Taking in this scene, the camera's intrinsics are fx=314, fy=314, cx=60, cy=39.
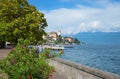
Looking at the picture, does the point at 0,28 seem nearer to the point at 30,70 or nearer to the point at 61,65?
the point at 61,65

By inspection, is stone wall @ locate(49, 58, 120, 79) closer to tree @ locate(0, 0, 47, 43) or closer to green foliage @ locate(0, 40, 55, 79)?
green foliage @ locate(0, 40, 55, 79)

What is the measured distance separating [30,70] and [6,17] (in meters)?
50.3

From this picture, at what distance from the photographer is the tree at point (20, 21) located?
54438 millimetres

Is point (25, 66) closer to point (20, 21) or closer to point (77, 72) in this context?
point (77, 72)

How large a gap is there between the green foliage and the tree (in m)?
42.5

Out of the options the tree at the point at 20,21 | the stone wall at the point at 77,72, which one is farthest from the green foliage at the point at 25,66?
the tree at the point at 20,21

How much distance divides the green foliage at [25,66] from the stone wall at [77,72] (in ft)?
4.87

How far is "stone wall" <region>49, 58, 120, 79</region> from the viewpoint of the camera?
949 cm

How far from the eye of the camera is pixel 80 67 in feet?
38.3

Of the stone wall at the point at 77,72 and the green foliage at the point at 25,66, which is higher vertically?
the green foliage at the point at 25,66

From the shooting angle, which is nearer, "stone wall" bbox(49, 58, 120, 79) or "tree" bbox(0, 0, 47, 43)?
"stone wall" bbox(49, 58, 120, 79)

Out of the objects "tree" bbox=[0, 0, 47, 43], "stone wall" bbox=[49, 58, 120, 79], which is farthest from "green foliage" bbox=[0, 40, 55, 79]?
"tree" bbox=[0, 0, 47, 43]

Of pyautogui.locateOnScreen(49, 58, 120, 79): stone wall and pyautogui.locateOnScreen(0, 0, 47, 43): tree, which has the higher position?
pyautogui.locateOnScreen(0, 0, 47, 43): tree

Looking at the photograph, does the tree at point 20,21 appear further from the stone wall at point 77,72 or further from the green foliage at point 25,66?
the green foliage at point 25,66
